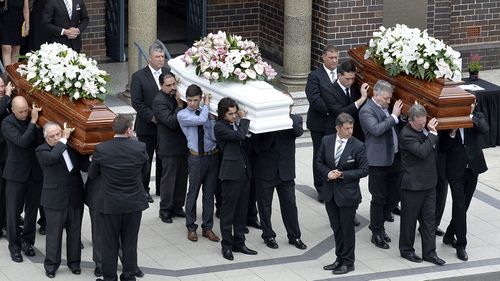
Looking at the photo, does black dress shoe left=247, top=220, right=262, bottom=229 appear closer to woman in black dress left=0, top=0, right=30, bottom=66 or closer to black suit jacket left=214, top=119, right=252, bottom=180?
black suit jacket left=214, top=119, right=252, bottom=180

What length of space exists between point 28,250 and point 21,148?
108cm

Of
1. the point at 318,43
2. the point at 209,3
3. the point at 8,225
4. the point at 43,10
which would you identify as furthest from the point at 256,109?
the point at 209,3

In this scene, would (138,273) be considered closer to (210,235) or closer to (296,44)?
(210,235)

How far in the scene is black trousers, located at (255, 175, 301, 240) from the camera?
1502cm

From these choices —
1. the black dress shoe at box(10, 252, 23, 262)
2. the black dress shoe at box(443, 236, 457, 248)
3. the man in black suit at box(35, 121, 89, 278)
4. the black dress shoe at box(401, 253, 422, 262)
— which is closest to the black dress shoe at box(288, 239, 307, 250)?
the black dress shoe at box(401, 253, 422, 262)

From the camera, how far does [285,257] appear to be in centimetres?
1491

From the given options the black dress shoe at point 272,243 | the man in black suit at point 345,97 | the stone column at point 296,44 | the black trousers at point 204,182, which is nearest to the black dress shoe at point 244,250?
the black dress shoe at point 272,243

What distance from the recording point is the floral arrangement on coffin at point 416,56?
14.9 meters

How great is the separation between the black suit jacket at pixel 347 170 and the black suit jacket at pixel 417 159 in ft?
1.72

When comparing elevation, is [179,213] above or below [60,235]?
below

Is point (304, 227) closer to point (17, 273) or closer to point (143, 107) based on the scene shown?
point (143, 107)

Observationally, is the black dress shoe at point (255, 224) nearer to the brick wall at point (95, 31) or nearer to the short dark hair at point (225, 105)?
the short dark hair at point (225, 105)

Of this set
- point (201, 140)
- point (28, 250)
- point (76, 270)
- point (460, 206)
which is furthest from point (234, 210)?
point (460, 206)

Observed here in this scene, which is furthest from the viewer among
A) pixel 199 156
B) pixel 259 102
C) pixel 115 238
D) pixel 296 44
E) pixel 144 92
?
pixel 296 44
